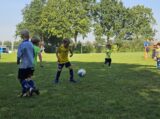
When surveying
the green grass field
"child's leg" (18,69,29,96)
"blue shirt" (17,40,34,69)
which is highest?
"blue shirt" (17,40,34,69)

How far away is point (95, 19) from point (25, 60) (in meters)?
108

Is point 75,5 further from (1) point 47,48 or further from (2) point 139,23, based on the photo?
(2) point 139,23

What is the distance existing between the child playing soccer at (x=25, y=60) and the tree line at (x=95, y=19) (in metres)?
89.6

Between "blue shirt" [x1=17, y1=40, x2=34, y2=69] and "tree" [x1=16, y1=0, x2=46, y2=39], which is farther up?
"tree" [x1=16, y1=0, x2=46, y2=39]

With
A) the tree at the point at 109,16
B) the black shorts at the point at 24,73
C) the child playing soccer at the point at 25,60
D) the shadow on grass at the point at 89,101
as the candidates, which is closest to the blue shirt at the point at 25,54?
the child playing soccer at the point at 25,60

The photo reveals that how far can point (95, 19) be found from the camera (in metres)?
118

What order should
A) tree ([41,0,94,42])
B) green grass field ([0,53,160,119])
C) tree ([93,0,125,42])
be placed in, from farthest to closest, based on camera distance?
1. tree ([93,0,125,42])
2. tree ([41,0,94,42])
3. green grass field ([0,53,160,119])

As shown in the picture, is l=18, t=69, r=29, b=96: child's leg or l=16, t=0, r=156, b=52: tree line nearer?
l=18, t=69, r=29, b=96: child's leg

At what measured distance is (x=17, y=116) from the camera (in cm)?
867

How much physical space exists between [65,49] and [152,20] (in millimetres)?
105582

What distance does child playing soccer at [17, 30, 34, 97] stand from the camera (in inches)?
454

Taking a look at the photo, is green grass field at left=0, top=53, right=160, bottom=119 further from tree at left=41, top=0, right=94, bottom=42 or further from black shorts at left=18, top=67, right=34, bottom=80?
tree at left=41, top=0, right=94, bottom=42

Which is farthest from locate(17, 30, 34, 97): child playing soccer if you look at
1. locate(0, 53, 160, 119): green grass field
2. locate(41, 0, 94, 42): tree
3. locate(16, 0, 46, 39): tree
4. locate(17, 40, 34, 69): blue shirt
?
locate(16, 0, 46, 39): tree

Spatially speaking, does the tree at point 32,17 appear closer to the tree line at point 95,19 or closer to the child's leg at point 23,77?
the tree line at point 95,19
